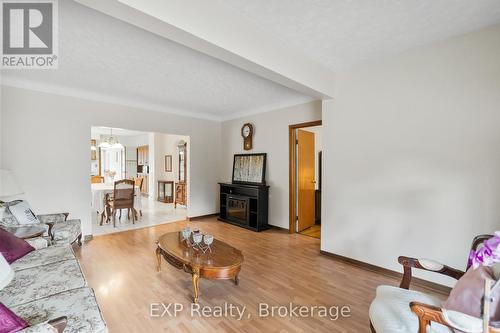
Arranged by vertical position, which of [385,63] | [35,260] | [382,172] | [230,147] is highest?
[385,63]

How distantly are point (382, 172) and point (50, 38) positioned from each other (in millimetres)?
3983

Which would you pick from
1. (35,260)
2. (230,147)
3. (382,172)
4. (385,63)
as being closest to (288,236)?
(382,172)

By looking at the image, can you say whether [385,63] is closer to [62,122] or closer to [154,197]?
[62,122]

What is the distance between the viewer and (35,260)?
210 cm

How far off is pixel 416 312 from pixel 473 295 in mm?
299

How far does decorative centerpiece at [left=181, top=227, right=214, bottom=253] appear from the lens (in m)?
2.50

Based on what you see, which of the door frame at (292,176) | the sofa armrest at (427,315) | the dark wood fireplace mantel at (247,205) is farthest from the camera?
the dark wood fireplace mantel at (247,205)

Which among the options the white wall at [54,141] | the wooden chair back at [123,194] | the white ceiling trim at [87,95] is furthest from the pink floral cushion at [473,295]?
the wooden chair back at [123,194]

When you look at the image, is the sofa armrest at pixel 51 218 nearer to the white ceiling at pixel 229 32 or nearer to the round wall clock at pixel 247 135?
the white ceiling at pixel 229 32

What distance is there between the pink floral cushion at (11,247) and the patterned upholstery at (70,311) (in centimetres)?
92

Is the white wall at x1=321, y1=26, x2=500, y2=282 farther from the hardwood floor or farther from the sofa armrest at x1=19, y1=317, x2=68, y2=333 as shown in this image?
the sofa armrest at x1=19, y1=317, x2=68, y2=333

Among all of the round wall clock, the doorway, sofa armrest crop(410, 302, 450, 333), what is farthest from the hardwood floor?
the round wall clock

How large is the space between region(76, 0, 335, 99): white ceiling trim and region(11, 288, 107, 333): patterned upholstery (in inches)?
74.2

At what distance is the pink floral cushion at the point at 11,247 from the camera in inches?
80.0
